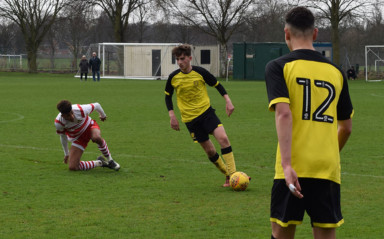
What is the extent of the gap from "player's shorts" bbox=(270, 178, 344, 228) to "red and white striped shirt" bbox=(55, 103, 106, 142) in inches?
236

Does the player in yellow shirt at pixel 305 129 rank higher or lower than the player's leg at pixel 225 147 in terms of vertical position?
higher

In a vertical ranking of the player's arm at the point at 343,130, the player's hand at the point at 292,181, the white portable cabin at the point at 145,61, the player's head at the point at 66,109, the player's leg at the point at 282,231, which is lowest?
the player's leg at the point at 282,231

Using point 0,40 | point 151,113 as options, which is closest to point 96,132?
point 151,113

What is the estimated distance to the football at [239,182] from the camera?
27.1 feet

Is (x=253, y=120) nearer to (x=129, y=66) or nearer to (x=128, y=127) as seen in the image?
(x=128, y=127)

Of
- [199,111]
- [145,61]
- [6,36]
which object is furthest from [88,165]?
[6,36]

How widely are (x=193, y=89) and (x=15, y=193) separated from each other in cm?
259

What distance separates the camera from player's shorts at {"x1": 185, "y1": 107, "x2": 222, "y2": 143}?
864cm

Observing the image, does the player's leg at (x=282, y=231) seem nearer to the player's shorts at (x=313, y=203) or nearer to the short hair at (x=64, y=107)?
the player's shorts at (x=313, y=203)

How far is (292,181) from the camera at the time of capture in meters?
3.88

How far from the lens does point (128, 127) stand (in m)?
16.4

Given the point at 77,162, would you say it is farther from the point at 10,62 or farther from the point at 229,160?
the point at 10,62

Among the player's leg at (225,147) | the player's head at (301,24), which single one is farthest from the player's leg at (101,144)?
the player's head at (301,24)

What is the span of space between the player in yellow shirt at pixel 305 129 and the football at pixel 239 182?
4118 mm
